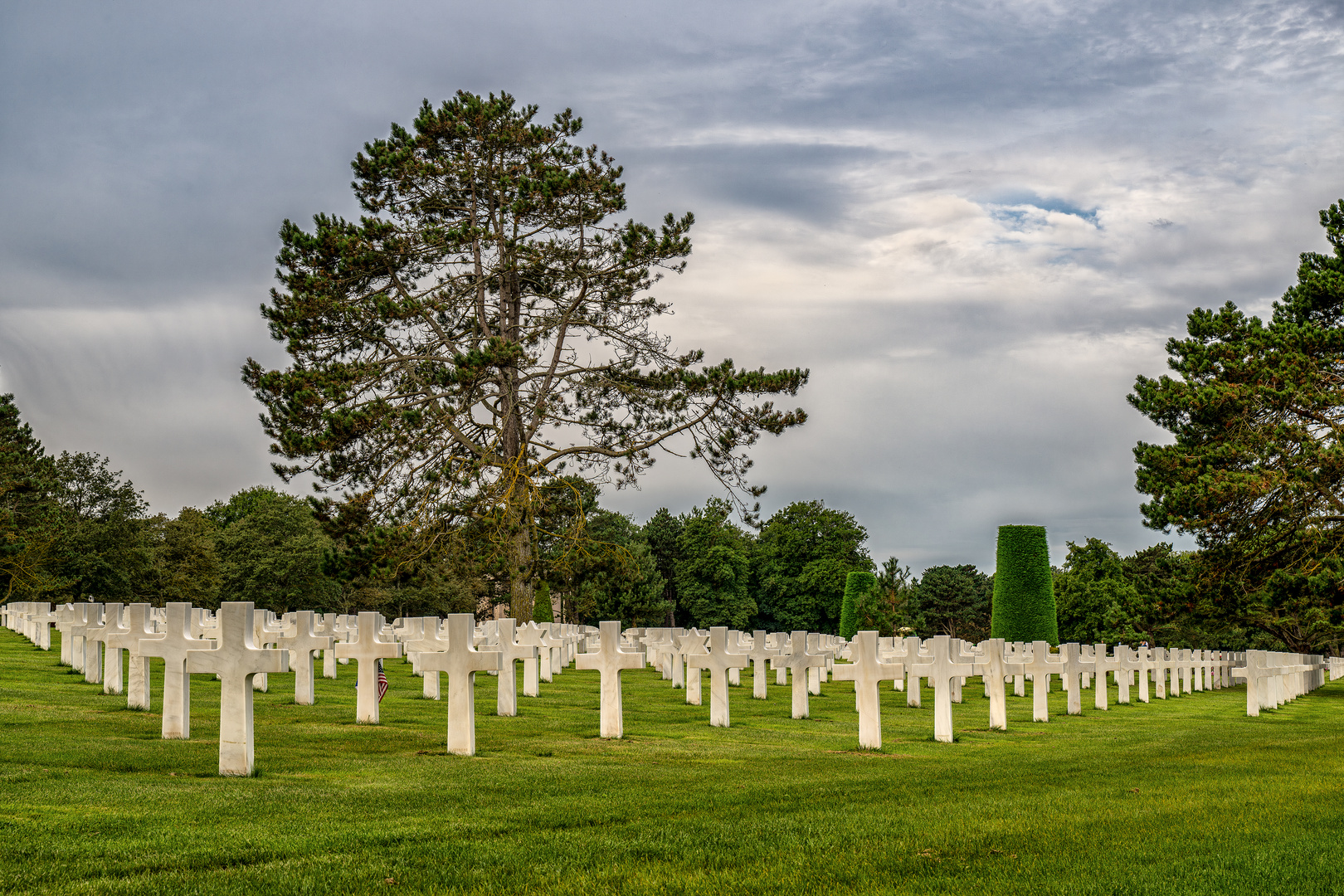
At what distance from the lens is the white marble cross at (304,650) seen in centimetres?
1512

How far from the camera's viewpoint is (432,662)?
11.9 m

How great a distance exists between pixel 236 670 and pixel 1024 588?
1341 inches

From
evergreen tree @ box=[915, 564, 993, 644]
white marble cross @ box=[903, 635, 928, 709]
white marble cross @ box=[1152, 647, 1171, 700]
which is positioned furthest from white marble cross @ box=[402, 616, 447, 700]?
evergreen tree @ box=[915, 564, 993, 644]

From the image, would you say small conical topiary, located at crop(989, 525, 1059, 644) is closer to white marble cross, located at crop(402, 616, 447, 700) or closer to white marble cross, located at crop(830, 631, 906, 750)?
white marble cross, located at crop(402, 616, 447, 700)

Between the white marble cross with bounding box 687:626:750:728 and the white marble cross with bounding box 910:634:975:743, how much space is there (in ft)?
8.48

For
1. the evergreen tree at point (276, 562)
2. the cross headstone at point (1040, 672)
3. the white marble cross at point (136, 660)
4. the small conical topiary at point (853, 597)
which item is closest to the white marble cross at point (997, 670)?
the cross headstone at point (1040, 672)

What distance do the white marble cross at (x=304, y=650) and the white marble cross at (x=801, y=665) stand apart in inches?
289

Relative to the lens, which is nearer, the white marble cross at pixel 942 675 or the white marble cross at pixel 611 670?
the white marble cross at pixel 611 670

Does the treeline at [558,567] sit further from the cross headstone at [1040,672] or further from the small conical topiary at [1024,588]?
the cross headstone at [1040,672]

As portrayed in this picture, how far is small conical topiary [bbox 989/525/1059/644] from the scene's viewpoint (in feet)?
127

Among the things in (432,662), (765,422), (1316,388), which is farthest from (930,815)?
(1316,388)

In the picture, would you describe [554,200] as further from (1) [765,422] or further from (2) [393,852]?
(2) [393,852]

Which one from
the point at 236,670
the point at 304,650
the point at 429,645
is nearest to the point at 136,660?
the point at 304,650

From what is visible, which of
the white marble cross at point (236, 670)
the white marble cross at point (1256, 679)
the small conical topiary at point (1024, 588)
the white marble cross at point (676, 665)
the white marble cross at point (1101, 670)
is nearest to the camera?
the white marble cross at point (236, 670)
